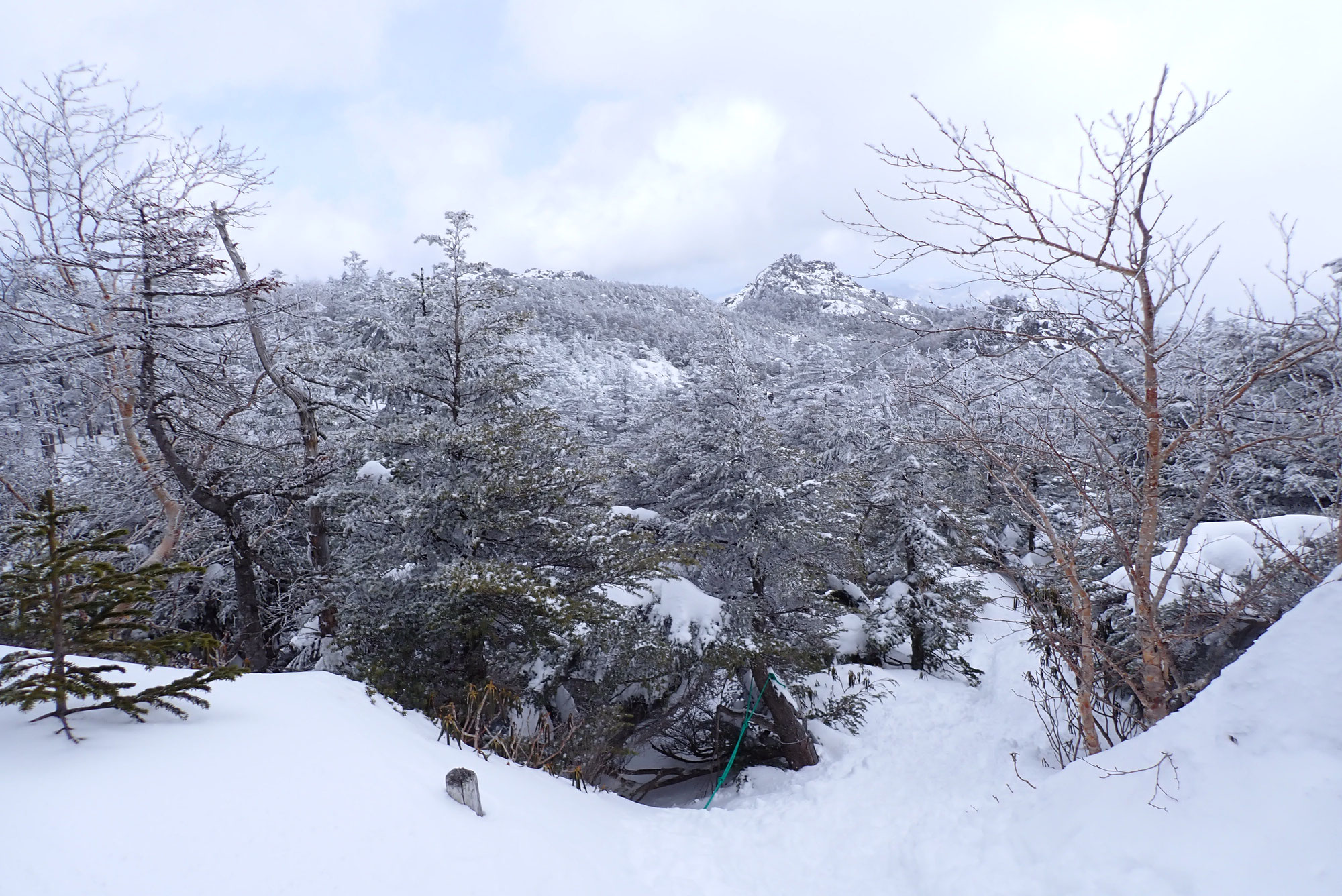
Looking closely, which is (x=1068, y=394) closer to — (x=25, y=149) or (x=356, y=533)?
(x=356, y=533)

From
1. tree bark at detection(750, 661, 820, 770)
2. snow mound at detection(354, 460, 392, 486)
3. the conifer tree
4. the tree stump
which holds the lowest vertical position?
tree bark at detection(750, 661, 820, 770)

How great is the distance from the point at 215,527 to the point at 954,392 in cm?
1235

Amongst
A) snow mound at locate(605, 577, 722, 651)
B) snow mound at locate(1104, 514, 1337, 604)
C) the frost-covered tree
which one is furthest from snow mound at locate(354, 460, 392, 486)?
snow mound at locate(1104, 514, 1337, 604)

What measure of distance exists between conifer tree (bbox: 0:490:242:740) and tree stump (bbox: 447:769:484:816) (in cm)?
180

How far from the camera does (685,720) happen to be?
11.4 meters

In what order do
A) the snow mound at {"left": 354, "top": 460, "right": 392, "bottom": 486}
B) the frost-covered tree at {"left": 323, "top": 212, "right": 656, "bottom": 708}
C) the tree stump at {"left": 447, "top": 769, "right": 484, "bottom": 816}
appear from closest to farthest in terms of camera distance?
the tree stump at {"left": 447, "top": 769, "right": 484, "bottom": 816}
the frost-covered tree at {"left": 323, "top": 212, "right": 656, "bottom": 708}
the snow mound at {"left": 354, "top": 460, "right": 392, "bottom": 486}

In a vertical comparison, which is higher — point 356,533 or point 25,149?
point 25,149

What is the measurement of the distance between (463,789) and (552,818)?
1.15m

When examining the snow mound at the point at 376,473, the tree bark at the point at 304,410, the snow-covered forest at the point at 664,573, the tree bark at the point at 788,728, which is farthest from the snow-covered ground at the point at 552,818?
the tree bark at the point at 304,410

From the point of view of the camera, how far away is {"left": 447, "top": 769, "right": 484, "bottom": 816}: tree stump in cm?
485

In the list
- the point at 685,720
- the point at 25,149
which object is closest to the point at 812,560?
the point at 685,720

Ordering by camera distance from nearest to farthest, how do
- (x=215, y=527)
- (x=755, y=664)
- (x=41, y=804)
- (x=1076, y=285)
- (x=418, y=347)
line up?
(x=41, y=804)
(x=1076, y=285)
(x=418, y=347)
(x=755, y=664)
(x=215, y=527)

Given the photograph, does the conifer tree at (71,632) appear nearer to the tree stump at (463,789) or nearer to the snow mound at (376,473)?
the tree stump at (463,789)

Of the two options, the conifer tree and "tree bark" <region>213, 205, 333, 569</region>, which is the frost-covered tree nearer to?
"tree bark" <region>213, 205, 333, 569</region>
